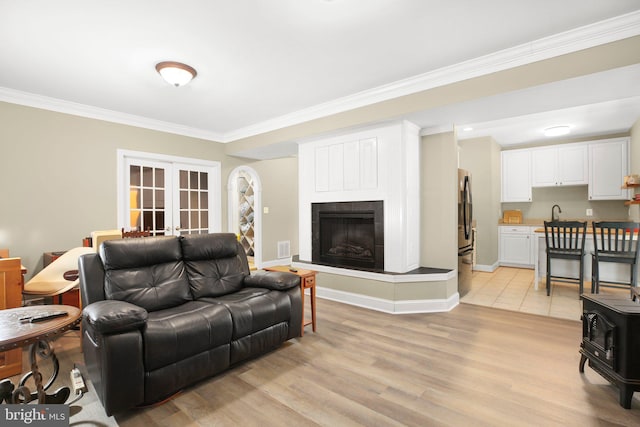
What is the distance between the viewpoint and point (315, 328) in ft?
10.8

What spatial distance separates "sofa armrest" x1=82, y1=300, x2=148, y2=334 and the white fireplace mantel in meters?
2.94

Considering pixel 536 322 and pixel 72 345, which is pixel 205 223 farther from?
pixel 536 322

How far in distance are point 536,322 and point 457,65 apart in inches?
115

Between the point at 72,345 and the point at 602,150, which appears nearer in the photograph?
the point at 72,345

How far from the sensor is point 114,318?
6.04ft

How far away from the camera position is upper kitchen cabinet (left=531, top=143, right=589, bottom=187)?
19.9 feet

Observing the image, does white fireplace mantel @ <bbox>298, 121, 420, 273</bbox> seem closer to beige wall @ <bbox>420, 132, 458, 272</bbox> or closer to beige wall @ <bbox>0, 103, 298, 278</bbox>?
beige wall @ <bbox>420, 132, 458, 272</bbox>

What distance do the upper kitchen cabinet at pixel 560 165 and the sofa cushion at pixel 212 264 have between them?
6441 millimetres

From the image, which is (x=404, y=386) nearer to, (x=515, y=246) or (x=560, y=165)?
(x=515, y=246)

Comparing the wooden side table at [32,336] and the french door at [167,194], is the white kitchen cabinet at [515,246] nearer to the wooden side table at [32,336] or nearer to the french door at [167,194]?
the french door at [167,194]

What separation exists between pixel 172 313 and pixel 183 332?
300 mm

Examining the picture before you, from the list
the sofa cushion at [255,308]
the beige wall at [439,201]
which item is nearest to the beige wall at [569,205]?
the beige wall at [439,201]

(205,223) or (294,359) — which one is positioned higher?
(205,223)

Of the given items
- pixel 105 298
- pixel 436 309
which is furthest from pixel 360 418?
pixel 436 309
